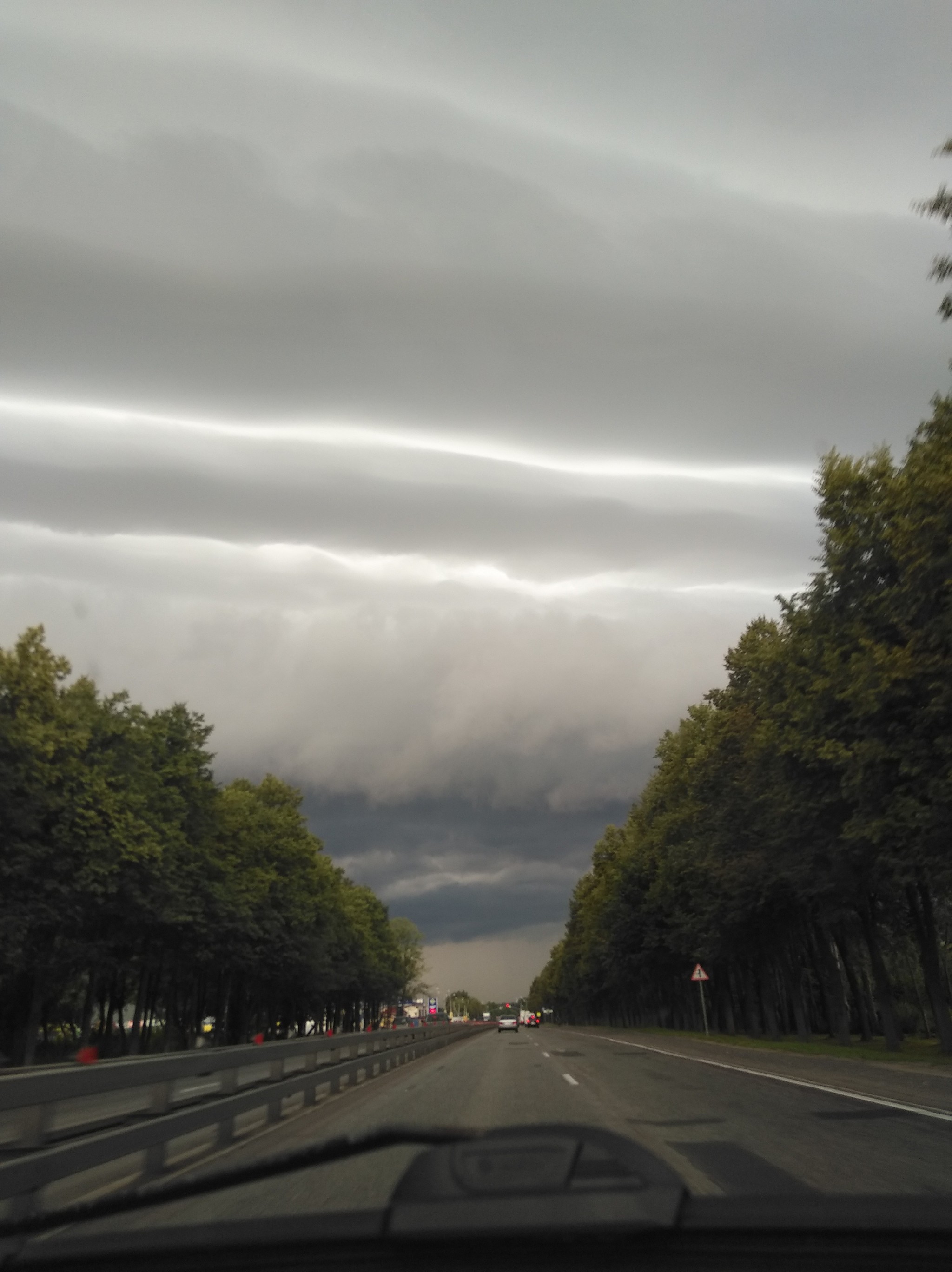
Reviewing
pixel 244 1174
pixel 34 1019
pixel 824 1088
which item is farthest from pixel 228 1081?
pixel 34 1019

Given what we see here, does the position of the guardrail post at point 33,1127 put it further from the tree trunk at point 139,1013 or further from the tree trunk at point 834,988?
the tree trunk at point 139,1013

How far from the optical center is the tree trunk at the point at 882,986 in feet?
95.2

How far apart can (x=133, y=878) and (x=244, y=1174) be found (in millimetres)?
36017

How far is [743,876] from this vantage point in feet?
113

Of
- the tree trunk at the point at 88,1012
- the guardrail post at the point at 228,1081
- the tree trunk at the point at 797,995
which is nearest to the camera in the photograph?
the guardrail post at the point at 228,1081

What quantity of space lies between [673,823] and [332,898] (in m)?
32.5

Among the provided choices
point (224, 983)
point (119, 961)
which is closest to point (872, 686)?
point (119, 961)

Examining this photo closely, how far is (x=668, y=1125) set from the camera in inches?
447

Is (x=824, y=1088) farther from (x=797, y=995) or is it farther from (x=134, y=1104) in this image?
(x=797, y=995)

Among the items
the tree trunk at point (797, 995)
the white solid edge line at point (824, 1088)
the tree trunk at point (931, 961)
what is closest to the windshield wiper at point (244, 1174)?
the white solid edge line at point (824, 1088)

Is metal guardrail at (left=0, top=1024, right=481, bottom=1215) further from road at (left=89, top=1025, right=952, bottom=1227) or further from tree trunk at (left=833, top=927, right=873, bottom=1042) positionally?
tree trunk at (left=833, top=927, right=873, bottom=1042)

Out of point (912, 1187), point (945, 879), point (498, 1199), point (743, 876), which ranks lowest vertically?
point (912, 1187)

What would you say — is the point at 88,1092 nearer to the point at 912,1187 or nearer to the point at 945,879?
the point at 912,1187

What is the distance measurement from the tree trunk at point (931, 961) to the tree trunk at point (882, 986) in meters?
2.04
